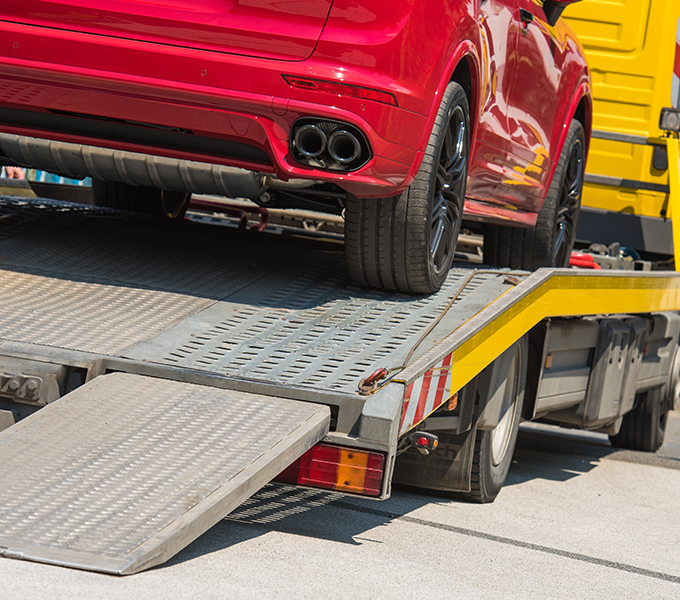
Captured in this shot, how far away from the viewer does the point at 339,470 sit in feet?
10.3

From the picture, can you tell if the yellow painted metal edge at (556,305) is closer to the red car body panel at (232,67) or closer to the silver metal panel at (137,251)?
the red car body panel at (232,67)

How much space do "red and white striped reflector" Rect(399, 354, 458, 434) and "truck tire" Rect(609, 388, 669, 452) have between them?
3.58 meters

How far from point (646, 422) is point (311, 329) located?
3725 mm

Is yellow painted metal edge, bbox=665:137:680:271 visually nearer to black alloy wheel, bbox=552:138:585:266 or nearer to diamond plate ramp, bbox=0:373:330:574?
black alloy wheel, bbox=552:138:585:266

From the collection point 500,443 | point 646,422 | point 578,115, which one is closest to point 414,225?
point 500,443

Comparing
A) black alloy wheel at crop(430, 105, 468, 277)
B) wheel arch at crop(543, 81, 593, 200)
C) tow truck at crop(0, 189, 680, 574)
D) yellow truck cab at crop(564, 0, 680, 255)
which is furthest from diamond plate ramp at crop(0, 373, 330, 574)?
yellow truck cab at crop(564, 0, 680, 255)

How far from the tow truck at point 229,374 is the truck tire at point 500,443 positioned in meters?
0.01

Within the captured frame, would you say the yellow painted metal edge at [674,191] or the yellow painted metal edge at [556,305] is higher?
the yellow painted metal edge at [674,191]

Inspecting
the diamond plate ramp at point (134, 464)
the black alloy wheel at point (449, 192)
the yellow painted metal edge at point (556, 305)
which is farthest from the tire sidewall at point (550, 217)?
the diamond plate ramp at point (134, 464)

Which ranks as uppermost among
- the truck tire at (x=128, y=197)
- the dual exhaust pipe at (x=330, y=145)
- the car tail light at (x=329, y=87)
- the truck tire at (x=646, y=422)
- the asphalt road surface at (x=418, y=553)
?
the car tail light at (x=329, y=87)

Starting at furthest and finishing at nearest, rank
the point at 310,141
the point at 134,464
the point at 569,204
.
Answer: the point at 569,204
the point at 310,141
the point at 134,464

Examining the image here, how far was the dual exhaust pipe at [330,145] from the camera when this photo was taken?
3.60 m

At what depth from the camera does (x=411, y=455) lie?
431 cm

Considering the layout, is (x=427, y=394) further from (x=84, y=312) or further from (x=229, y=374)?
(x=84, y=312)
